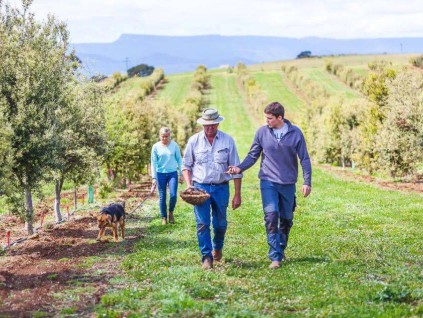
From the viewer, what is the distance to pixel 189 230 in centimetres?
1914

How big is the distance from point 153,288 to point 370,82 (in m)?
44.7

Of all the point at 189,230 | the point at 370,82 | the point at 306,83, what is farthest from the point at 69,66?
the point at 306,83

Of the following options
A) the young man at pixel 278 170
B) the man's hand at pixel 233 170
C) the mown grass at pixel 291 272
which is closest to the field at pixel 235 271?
the mown grass at pixel 291 272

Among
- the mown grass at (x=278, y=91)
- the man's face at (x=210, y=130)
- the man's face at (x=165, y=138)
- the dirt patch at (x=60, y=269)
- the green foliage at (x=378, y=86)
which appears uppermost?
the mown grass at (x=278, y=91)

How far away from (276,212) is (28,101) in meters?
9.06

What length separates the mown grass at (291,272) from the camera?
9516 mm

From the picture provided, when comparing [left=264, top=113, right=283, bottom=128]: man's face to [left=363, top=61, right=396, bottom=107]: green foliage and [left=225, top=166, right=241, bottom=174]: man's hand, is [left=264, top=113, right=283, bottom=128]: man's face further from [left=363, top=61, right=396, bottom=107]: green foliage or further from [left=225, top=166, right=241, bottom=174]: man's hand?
[left=363, top=61, right=396, bottom=107]: green foliage

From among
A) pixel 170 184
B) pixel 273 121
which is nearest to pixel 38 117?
pixel 170 184

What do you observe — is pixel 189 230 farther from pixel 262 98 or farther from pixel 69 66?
pixel 262 98

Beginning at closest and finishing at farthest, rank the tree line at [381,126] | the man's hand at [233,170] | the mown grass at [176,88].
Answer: the man's hand at [233,170] < the tree line at [381,126] < the mown grass at [176,88]

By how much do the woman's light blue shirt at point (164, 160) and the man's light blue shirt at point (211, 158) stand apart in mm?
6766

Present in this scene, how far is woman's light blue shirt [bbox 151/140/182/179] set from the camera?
2044 cm

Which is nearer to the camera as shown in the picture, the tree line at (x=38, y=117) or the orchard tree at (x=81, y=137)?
the tree line at (x=38, y=117)

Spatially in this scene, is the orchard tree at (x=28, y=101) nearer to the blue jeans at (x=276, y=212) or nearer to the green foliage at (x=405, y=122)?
the blue jeans at (x=276, y=212)
